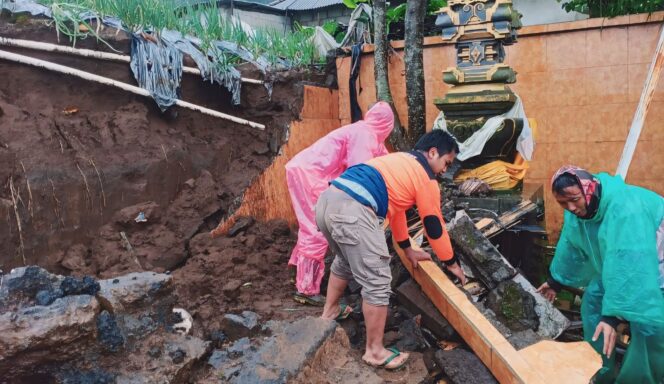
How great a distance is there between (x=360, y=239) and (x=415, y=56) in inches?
168

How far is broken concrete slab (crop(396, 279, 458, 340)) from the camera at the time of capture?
147 inches

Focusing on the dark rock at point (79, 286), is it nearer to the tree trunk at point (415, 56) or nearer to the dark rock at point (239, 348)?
the dark rock at point (239, 348)

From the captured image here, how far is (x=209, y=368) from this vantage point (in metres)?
2.90

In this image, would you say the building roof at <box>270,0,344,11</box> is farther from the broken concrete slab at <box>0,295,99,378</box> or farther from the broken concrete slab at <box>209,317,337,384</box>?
the broken concrete slab at <box>0,295,99,378</box>

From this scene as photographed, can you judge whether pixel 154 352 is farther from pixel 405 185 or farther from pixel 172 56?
pixel 172 56

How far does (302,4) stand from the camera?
54.9 feet

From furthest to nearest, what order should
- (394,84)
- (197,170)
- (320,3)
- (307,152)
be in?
(320,3) < (394,84) < (197,170) < (307,152)

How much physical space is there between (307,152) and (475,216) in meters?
1.73

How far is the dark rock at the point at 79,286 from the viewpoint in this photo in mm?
2738

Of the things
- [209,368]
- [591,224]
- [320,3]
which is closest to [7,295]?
[209,368]

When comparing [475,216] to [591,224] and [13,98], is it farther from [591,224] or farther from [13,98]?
[13,98]

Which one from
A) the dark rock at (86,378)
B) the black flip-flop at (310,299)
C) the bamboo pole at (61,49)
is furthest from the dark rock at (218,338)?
the bamboo pole at (61,49)

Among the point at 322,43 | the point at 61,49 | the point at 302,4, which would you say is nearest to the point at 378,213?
the point at 61,49

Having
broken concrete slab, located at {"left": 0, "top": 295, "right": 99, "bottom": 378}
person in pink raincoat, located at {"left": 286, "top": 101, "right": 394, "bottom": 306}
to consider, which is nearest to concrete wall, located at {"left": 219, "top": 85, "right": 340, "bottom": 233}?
person in pink raincoat, located at {"left": 286, "top": 101, "right": 394, "bottom": 306}
